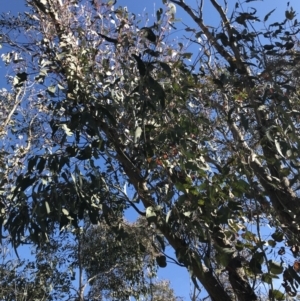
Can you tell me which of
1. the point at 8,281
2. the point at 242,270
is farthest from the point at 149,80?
the point at 8,281

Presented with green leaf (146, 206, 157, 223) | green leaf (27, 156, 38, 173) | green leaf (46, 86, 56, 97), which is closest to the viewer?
green leaf (146, 206, 157, 223)

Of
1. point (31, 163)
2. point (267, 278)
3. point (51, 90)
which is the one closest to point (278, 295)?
point (267, 278)

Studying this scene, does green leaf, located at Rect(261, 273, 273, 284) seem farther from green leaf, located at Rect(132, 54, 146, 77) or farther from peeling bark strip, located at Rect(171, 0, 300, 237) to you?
green leaf, located at Rect(132, 54, 146, 77)

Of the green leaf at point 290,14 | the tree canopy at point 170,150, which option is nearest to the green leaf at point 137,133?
the tree canopy at point 170,150

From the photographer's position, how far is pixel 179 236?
315 centimetres

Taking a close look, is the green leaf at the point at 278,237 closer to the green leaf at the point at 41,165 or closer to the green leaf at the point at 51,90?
the green leaf at the point at 41,165

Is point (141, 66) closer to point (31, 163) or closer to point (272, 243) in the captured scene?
point (31, 163)

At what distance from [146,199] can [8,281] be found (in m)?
5.90

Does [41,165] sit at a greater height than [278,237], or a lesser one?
greater

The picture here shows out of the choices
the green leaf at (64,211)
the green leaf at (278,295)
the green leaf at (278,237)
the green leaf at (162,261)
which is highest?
the green leaf at (64,211)

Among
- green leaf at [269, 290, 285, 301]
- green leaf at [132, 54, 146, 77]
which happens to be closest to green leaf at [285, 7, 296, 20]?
green leaf at [132, 54, 146, 77]

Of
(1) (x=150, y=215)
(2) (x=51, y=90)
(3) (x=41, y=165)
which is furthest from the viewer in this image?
(2) (x=51, y=90)

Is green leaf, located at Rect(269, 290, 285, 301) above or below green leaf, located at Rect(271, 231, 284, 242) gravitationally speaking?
below

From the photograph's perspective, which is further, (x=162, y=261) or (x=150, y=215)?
(x=162, y=261)
